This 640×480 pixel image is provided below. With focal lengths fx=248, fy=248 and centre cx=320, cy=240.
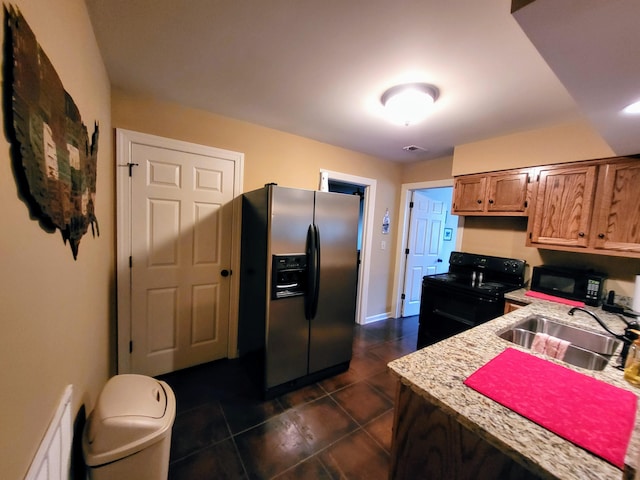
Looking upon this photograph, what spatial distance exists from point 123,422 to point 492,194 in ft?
10.5

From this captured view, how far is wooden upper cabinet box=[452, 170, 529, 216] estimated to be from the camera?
2326 millimetres

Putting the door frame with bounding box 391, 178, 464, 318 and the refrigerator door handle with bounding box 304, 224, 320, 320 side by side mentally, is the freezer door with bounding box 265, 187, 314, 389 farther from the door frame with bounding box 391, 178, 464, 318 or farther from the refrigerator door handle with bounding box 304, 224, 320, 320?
the door frame with bounding box 391, 178, 464, 318

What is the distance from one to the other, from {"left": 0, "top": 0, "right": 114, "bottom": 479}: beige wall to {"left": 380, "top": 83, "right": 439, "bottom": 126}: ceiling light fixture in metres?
1.70

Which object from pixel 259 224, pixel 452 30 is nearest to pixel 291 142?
pixel 259 224

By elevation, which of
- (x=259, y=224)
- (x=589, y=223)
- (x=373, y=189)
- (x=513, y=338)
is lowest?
(x=513, y=338)

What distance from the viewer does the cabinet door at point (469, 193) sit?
2588 mm

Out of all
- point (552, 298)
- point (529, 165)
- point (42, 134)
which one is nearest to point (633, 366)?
point (552, 298)

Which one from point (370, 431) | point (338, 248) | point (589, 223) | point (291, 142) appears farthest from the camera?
point (291, 142)

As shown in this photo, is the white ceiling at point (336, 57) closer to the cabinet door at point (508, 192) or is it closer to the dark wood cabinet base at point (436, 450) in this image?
the cabinet door at point (508, 192)

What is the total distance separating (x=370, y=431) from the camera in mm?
1778

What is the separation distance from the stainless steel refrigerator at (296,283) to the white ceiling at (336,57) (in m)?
0.75

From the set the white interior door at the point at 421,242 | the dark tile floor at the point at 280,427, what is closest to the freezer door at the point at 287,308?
the dark tile floor at the point at 280,427

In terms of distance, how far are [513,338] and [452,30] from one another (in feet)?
5.83

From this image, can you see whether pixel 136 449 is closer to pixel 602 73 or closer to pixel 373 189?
pixel 602 73
